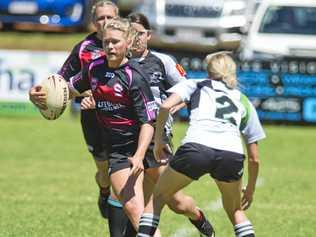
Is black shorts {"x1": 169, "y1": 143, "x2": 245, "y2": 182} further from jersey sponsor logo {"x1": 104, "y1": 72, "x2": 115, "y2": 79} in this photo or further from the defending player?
jersey sponsor logo {"x1": 104, "y1": 72, "x2": 115, "y2": 79}

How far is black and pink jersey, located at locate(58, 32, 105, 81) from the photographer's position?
830cm

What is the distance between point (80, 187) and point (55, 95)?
4253mm

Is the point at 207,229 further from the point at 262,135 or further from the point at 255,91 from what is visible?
the point at 255,91

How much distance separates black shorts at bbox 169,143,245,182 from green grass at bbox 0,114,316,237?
82.4 inches

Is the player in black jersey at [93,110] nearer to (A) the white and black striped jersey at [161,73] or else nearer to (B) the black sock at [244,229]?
(A) the white and black striped jersey at [161,73]

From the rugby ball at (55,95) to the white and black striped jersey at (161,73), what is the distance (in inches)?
24.5

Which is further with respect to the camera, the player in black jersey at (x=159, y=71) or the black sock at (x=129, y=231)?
the player in black jersey at (x=159, y=71)

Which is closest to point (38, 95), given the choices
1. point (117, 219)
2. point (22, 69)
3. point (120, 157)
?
point (120, 157)

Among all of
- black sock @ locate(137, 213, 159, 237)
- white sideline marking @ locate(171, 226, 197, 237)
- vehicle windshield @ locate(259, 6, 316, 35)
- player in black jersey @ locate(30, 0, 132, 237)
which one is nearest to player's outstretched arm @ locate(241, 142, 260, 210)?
black sock @ locate(137, 213, 159, 237)

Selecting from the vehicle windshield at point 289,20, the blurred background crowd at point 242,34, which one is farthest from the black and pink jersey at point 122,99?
the vehicle windshield at point 289,20

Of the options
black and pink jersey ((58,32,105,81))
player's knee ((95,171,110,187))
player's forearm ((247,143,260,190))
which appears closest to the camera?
player's forearm ((247,143,260,190))

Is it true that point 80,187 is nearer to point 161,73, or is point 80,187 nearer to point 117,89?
point 161,73

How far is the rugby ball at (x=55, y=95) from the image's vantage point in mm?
7391

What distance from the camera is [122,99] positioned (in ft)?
23.0
